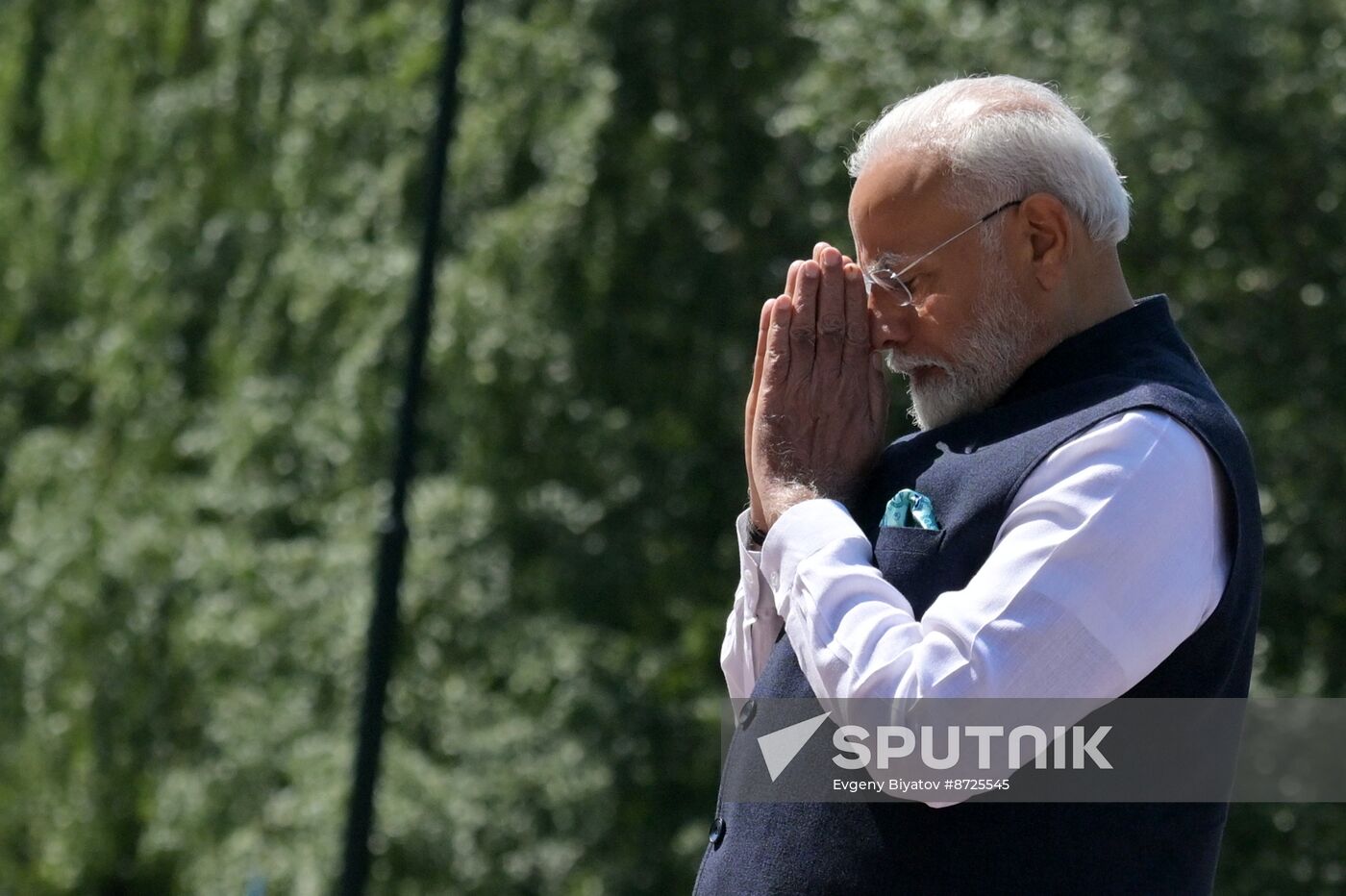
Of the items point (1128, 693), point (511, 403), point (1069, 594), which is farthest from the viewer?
point (511, 403)

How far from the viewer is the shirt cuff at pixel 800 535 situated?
1818 millimetres

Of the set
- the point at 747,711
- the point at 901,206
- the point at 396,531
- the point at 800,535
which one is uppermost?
the point at 901,206

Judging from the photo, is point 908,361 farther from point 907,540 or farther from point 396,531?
point 396,531

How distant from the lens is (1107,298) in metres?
1.96

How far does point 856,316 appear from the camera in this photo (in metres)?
2.03

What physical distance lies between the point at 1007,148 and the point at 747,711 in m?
0.69

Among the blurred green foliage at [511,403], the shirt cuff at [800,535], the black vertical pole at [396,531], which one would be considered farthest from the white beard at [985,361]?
the black vertical pole at [396,531]

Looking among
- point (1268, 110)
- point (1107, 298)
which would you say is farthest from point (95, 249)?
point (1107, 298)

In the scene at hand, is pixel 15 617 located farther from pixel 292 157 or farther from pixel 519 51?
pixel 519 51

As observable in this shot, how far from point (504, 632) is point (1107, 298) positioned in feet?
18.5

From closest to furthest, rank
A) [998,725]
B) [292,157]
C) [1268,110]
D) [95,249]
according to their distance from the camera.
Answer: [998,725] → [1268,110] → [292,157] → [95,249]

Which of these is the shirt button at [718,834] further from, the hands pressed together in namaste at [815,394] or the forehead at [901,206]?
the forehead at [901,206]
